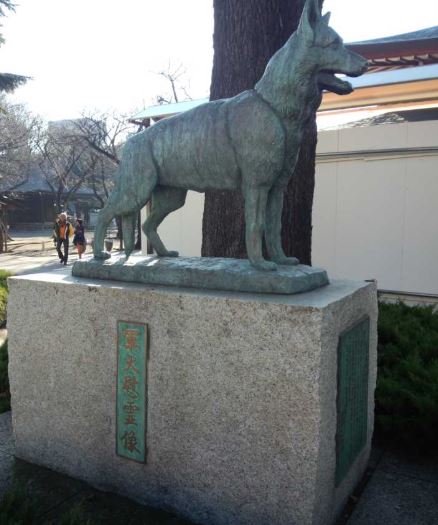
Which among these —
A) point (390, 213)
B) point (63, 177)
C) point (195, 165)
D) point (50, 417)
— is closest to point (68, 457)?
point (50, 417)

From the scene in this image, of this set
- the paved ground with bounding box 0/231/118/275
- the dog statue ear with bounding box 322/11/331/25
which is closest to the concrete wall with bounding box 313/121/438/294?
the dog statue ear with bounding box 322/11/331/25

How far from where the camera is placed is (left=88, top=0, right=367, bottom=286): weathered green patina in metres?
2.23

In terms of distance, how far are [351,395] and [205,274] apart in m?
1.03

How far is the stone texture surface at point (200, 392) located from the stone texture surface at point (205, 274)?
0.11 meters

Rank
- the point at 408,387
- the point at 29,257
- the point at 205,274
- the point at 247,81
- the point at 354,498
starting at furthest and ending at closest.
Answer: the point at 29,257 < the point at 247,81 < the point at 408,387 < the point at 354,498 < the point at 205,274

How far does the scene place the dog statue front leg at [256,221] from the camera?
2.42 metres

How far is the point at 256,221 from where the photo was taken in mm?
2430

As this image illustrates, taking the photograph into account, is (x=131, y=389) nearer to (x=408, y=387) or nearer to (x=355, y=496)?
(x=355, y=496)

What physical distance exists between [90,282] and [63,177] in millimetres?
30013

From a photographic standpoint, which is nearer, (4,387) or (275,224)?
(275,224)

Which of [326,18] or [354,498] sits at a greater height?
[326,18]

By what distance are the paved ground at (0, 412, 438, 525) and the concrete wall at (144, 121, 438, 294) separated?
529 cm

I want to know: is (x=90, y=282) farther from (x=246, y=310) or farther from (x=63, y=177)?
(x=63, y=177)

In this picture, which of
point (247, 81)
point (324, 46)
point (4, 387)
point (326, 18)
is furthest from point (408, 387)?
point (4, 387)
